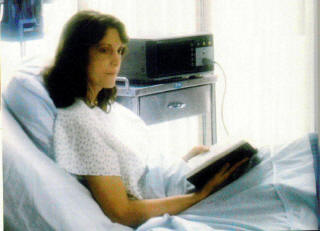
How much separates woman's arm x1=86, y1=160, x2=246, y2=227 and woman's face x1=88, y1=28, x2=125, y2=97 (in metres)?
0.21

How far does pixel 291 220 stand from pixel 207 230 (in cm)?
15

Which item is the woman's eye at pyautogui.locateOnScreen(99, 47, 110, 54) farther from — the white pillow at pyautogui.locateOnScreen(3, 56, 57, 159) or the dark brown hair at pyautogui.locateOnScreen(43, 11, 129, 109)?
the white pillow at pyautogui.locateOnScreen(3, 56, 57, 159)

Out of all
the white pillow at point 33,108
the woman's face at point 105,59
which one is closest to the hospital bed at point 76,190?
the white pillow at point 33,108

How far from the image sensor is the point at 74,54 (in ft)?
3.33

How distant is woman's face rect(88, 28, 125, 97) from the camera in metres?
1.01

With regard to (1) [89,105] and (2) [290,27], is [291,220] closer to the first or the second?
(2) [290,27]

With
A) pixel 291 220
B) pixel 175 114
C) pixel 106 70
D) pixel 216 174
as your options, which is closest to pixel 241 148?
pixel 216 174

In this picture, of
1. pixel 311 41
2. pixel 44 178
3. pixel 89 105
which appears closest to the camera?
pixel 311 41

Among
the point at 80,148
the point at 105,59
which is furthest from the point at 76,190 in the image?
the point at 105,59

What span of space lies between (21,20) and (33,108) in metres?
0.19

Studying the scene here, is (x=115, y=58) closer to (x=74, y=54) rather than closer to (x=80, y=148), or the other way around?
(x=74, y=54)

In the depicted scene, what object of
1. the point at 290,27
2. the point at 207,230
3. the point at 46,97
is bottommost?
the point at 207,230

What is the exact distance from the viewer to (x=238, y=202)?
97 cm

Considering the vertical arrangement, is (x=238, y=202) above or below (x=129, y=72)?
below
